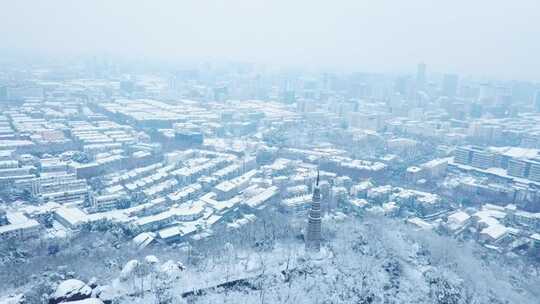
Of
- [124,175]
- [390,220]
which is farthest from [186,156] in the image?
[390,220]

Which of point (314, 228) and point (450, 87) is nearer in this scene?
point (314, 228)

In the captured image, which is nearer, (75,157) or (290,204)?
(290,204)

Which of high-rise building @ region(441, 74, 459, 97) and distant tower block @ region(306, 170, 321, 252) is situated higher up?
high-rise building @ region(441, 74, 459, 97)

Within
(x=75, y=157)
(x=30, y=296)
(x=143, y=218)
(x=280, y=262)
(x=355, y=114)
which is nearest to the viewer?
(x=30, y=296)

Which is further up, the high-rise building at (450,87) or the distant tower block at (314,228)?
the high-rise building at (450,87)

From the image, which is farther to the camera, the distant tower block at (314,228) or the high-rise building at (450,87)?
the high-rise building at (450,87)

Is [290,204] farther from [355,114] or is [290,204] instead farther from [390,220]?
[355,114]

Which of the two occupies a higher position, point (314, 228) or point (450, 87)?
point (450, 87)

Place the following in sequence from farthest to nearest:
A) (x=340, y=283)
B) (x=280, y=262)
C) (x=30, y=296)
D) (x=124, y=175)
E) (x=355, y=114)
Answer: (x=355, y=114) → (x=124, y=175) → (x=280, y=262) → (x=340, y=283) → (x=30, y=296)

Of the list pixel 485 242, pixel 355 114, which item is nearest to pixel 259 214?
pixel 485 242

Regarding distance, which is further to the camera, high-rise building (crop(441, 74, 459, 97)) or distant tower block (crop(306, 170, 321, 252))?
high-rise building (crop(441, 74, 459, 97))

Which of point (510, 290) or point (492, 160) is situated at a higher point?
point (492, 160)
